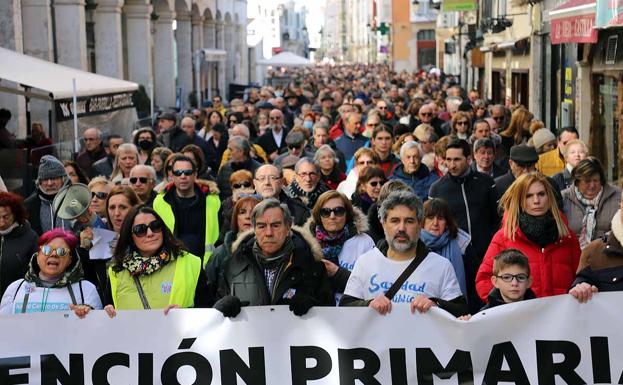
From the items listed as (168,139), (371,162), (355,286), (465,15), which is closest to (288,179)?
(371,162)

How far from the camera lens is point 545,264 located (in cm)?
714

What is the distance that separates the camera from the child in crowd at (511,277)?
6.39 m

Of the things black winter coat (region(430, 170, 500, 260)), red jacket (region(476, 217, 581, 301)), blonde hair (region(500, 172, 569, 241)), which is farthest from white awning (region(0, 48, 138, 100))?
red jacket (region(476, 217, 581, 301))

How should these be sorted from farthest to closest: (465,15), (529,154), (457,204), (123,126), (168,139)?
(465,15)
(123,126)
(168,139)
(529,154)
(457,204)

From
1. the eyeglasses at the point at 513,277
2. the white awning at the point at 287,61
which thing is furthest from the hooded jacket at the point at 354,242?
the white awning at the point at 287,61

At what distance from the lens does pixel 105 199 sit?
9.78 m

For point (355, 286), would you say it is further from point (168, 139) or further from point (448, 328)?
point (168, 139)

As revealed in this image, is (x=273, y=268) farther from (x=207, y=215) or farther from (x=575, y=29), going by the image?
(x=575, y=29)

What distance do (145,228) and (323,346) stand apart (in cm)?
123

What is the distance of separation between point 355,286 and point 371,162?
173 inches

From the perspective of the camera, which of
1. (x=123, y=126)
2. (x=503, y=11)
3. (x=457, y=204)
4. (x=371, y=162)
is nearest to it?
(x=457, y=204)

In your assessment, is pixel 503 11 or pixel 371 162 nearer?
pixel 371 162

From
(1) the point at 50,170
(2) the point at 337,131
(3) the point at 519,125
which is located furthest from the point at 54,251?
(2) the point at 337,131

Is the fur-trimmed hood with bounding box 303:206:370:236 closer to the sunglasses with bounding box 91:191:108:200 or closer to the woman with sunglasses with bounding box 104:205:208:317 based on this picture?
the woman with sunglasses with bounding box 104:205:208:317
